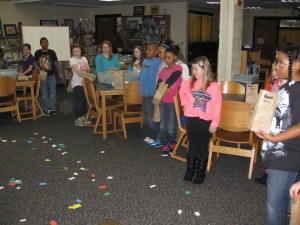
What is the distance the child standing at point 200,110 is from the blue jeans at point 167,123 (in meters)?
0.72

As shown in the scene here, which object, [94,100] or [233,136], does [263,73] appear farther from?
[233,136]

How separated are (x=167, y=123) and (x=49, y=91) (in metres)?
3.01

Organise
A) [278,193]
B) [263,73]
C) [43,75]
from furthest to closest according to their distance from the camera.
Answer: [263,73]
[43,75]
[278,193]

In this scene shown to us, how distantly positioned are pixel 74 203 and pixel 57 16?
922 centimetres

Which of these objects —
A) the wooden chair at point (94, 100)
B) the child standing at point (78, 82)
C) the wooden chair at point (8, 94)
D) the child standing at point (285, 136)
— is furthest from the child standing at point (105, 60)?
the child standing at point (285, 136)

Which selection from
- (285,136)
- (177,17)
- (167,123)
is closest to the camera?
(285,136)

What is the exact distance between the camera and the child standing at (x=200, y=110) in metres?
3.07

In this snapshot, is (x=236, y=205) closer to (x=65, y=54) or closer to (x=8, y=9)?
(x=65, y=54)

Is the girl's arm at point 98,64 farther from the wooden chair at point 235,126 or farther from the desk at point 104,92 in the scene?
Result: the wooden chair at point 235,126

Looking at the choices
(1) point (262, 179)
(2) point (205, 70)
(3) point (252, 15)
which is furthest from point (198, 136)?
(3) point (252, 15)

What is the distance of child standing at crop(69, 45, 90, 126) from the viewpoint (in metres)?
5.23

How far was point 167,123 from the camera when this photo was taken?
4078mm

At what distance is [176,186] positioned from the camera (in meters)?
3.22

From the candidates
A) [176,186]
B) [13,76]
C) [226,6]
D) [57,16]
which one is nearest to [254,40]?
[57,16]
